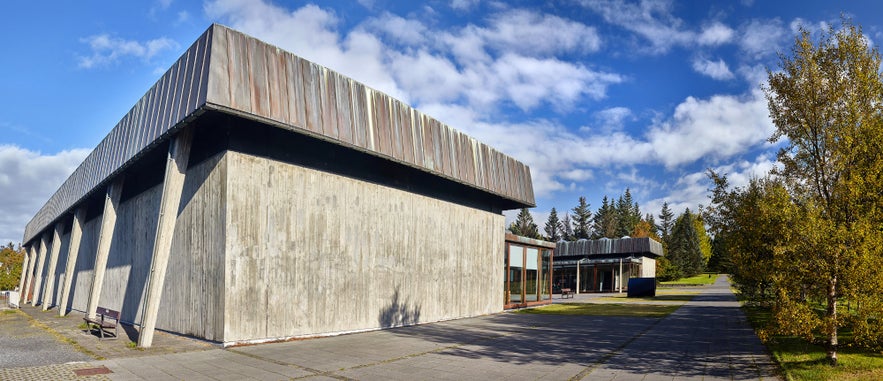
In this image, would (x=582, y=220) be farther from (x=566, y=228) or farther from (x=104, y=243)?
(x=104, y=243)

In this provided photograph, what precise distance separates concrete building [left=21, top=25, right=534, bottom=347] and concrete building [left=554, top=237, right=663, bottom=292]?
3286 centimetres

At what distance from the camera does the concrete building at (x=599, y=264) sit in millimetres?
49344

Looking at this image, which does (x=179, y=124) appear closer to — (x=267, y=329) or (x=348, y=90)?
(x=348, y=90)

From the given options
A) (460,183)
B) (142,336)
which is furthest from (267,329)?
(460,183)

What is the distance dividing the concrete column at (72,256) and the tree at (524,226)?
8215cm

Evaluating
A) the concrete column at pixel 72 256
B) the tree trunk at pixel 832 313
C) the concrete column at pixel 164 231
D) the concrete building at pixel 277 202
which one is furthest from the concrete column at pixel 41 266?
the tree trunk at pixel 832 313

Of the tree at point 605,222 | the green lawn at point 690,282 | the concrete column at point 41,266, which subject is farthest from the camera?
the tree at point 605,222

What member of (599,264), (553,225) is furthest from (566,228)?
(599,264)

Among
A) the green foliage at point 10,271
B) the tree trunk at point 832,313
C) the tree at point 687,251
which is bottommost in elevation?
the green foliage at point 10,271

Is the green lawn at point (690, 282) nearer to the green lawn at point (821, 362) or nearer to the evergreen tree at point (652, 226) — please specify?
the evergreen tree at point (652, 226)

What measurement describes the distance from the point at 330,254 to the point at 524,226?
8921cm

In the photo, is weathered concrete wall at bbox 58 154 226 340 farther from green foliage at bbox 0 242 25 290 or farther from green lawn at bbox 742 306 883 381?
green foliage at bbox 0 242 25 290

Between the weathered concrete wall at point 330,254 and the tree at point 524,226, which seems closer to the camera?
the weathered concrete wall at point 330,254

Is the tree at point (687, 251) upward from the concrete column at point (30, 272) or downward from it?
upward
